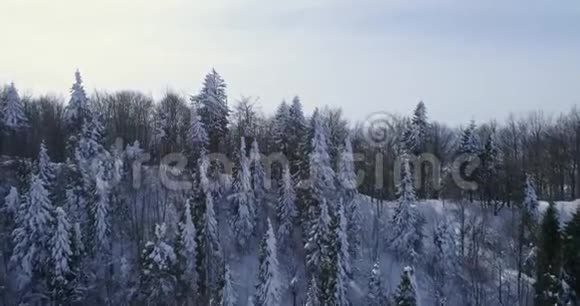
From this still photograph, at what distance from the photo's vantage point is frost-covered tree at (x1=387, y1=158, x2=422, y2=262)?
175ft

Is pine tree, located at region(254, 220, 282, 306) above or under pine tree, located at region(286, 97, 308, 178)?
under

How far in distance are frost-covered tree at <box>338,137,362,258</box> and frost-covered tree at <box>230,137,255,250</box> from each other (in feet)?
22.7

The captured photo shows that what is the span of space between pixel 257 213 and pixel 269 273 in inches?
488

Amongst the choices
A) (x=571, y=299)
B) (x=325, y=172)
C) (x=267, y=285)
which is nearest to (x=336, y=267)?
(x=267, y=285)

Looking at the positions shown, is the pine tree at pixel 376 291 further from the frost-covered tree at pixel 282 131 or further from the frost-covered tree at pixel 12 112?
the frost-covered tree at pixel 12 112

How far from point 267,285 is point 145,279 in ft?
24.3

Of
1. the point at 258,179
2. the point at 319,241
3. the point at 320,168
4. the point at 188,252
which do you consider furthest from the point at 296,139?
the point at 188,252

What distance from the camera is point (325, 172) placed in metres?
49.4

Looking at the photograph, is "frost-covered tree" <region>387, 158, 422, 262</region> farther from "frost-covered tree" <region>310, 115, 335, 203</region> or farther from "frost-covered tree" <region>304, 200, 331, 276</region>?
"frost-covered tree" <region>304, 200, 331, 276</region>

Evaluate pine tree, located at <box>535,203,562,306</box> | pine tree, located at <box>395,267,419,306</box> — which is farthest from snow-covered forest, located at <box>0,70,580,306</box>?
pine tree, located at <box>535,203,562,306</box>

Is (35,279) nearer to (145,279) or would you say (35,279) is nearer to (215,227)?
(145,279)

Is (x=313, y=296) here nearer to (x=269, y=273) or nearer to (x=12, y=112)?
(x=269, y=273)

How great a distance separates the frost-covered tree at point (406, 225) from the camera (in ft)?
175

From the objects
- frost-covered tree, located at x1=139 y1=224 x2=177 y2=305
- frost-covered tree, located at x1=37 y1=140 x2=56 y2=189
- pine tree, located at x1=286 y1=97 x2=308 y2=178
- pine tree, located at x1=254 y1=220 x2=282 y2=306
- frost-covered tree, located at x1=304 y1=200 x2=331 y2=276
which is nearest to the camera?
pine tree, located at x1=254 y1=220 x2=282 y2=306
